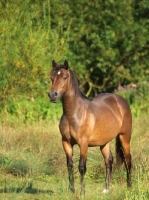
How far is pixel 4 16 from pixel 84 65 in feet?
25.9

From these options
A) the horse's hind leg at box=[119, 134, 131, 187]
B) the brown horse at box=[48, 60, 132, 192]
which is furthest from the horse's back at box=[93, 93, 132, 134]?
the horse's hind leg at box=[119, 134, 131, 187]

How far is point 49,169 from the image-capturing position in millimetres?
11383

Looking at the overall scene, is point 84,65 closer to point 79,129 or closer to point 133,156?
point 133,156

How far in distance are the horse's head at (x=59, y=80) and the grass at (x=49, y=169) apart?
3.98 feet

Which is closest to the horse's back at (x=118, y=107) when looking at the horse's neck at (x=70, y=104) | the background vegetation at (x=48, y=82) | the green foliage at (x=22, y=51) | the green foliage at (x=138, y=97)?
the background vegetation at (x=48, y=82)

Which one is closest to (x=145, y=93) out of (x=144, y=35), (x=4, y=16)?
(x=144, y=35)

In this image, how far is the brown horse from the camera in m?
9.00

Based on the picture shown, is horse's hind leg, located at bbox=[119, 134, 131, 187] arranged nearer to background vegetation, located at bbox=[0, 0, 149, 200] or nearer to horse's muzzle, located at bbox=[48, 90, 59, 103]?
background vegetation, located at bbox=[0, 0, 149, 200]

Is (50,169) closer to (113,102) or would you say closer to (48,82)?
(113,102)

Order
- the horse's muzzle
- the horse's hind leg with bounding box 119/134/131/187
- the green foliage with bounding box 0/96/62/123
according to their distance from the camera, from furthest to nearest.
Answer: the green foliage with bounding box 0/96/62/123
the horse's hind leg with bounding box 119/134/131/187
the horse's muzzle

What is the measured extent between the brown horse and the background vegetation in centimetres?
47

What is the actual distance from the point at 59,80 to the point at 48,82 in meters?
6.89

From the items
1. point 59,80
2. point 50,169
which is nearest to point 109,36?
point 50,169

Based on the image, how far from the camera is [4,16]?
1370 cm
